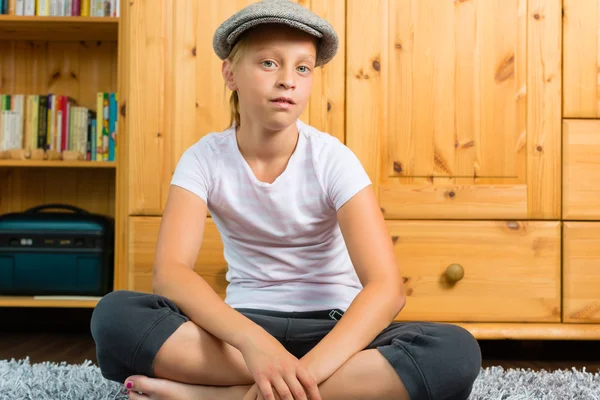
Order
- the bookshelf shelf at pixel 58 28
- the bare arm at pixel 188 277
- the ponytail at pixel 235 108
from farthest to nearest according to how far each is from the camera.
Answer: the bookshelf shelf at pixel 58 28
the ponytail at pixel 235 108
the bare arm at pixel 188 277

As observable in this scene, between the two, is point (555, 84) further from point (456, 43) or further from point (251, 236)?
point (251, 236)

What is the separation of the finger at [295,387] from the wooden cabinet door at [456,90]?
82 centimetres

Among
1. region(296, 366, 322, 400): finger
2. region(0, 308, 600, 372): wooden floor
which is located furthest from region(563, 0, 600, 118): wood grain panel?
region(296, 366, 322, 400): finger

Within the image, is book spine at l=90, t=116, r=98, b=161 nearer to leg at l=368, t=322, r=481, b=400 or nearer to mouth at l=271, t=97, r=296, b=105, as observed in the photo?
mouth at l=271, t=97, r=296, b=105

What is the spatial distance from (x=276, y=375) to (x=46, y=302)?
1.22 m

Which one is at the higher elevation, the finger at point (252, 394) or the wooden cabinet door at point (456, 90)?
the wooden cabinet door at point (456, 90)

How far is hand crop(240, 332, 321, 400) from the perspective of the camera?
0.83 meters

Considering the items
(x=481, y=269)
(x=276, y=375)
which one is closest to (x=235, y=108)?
(x=276, y=375)

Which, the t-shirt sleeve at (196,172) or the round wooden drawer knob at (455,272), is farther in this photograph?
the round wooden drawer knob at (455,272)

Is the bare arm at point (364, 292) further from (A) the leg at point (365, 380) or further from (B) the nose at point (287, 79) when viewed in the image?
(B) the nose at point (287, 79)

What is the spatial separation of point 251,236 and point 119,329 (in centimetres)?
31

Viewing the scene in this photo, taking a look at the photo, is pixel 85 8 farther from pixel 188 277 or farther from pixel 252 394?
pixel 252 394

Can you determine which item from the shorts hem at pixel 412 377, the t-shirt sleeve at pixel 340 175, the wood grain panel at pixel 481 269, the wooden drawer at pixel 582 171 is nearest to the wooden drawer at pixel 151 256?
the wood grain panel at pixel 481 269

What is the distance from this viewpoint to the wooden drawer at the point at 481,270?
5.14 feet
